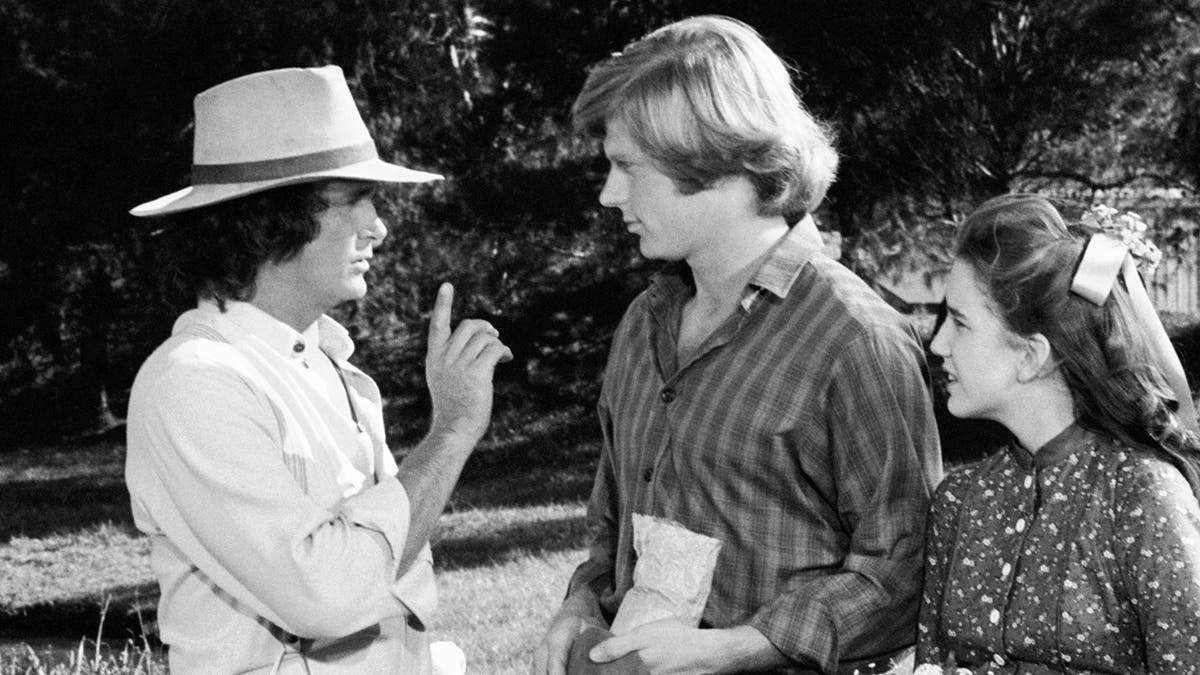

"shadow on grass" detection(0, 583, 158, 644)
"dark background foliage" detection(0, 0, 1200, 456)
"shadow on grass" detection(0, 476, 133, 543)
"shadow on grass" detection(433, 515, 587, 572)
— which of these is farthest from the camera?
"shadow on grass" detection(0, 476, 133, 543)

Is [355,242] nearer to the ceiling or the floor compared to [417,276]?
nearer to the ceiling

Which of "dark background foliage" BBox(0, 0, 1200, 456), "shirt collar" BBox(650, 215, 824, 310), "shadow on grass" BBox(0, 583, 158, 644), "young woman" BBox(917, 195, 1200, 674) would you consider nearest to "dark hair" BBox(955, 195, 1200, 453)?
"young woman" BBox(917, 195, 1200, 674)

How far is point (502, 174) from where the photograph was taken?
1233 centimetres

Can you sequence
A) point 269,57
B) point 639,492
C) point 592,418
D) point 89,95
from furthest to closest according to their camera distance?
point 592,418 → point 89,95 → point 269,57 → point 639,492

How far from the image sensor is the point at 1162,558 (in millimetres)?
2273

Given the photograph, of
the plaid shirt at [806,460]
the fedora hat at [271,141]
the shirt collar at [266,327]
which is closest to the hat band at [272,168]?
the fedora hat at [271,141]

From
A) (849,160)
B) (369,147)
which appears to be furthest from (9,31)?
(369,147)

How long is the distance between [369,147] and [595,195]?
30.8 feet

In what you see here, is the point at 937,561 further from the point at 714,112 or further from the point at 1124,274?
the point at 714,112

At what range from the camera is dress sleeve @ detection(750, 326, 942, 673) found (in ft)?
8.29

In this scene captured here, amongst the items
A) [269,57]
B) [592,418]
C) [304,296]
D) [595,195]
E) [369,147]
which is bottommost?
[592,418]

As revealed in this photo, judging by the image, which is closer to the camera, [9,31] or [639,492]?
[639,492]

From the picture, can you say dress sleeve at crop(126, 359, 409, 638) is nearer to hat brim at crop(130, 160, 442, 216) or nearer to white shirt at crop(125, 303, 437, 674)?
white shirt at crop(125, 303, 437, 674)

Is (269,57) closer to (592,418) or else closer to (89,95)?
(89,95)
